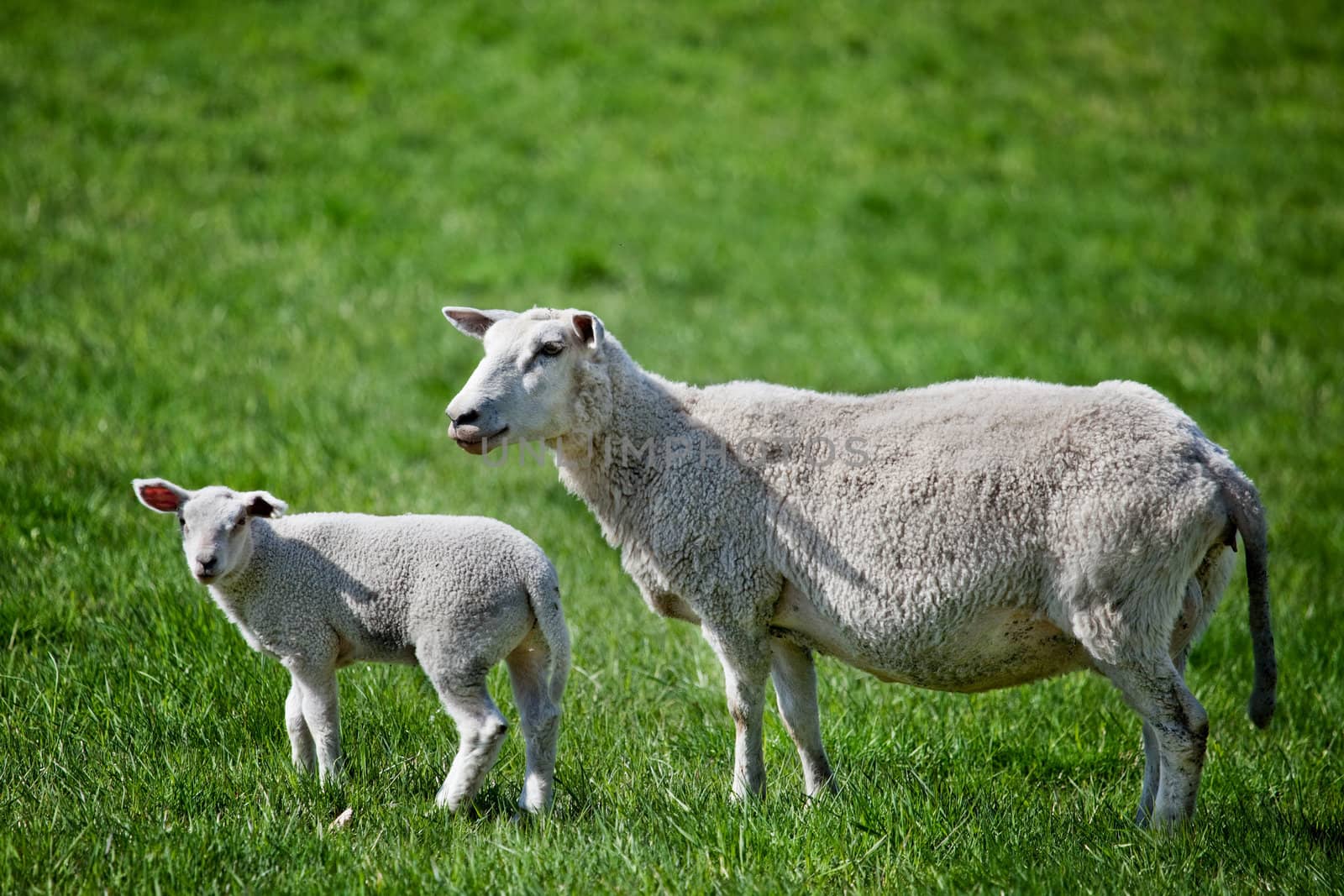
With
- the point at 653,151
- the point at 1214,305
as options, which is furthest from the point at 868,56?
the point at 1214,305

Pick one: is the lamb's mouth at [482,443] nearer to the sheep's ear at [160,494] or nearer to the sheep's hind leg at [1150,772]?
the sheep's ear at [160,494]

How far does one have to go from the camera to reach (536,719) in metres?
4.18

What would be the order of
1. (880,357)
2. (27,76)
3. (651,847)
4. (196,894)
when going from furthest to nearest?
(27,76)
(880,357)
(651,847)
(196,894)

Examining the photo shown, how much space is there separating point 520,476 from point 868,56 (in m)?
9.07

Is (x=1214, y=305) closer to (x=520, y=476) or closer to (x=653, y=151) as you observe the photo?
(x=653, y=151)

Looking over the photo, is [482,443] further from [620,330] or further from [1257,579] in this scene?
[620,330]

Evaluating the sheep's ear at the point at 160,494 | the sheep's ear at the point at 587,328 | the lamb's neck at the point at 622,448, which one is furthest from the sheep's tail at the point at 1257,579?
the sheep's ear at the point at 160,494

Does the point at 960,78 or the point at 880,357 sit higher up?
the point at 960,78

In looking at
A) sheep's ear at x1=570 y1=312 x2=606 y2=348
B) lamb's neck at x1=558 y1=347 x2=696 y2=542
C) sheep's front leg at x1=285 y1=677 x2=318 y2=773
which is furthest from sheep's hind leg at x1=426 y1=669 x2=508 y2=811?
sheep's ear at x1=570 y1=312 x2=606 y2=348

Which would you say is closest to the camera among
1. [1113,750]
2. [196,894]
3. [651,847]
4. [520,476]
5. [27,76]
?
[196,894]

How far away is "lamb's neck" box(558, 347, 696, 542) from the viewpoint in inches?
174

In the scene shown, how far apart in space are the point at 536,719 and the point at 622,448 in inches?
37.8

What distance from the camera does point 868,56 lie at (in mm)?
14836

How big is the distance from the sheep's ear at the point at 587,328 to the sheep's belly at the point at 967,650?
1079mm
